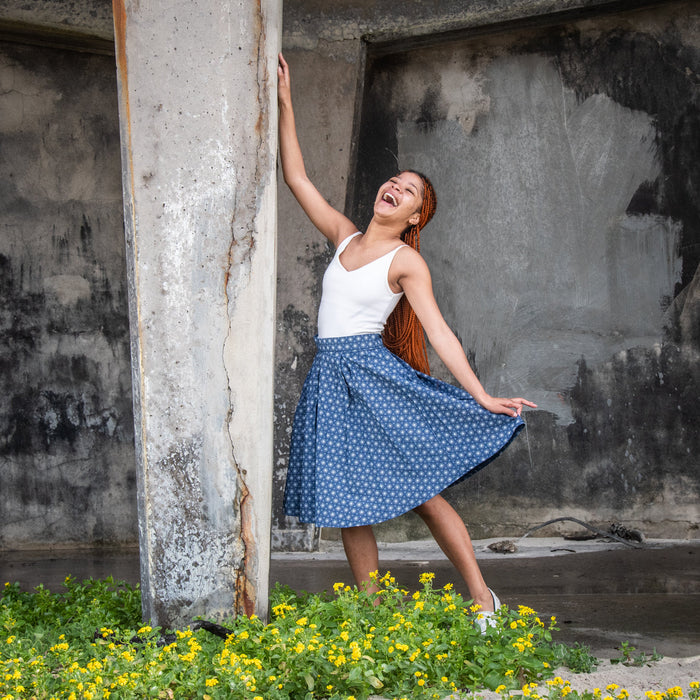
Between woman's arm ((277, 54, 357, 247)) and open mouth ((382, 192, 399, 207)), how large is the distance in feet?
0.67

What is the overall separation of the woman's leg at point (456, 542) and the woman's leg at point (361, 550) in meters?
0.23

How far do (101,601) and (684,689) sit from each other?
90.6 inches

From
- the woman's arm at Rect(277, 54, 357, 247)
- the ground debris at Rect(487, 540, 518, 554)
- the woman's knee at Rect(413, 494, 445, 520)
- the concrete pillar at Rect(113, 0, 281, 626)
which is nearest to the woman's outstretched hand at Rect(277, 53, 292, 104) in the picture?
the woman's arm at Rect(277, 54, 357, 247)

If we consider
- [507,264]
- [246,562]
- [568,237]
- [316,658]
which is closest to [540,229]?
[568,237]

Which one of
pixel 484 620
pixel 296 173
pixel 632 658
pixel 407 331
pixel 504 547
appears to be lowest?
pixel 504 547

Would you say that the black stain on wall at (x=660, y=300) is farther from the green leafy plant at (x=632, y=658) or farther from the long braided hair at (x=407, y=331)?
the green leafy plant at (x=632, y=658)

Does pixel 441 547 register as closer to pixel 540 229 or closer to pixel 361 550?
pixel 361 550

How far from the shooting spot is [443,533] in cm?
322

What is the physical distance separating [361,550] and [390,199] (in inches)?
53.6

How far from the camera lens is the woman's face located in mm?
3246

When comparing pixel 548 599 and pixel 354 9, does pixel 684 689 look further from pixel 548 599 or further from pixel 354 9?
pixel 354 9

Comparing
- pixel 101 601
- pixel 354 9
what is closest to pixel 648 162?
pixel 354 9

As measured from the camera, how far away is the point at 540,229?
5297 mm

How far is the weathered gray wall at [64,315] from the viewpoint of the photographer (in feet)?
17.2
